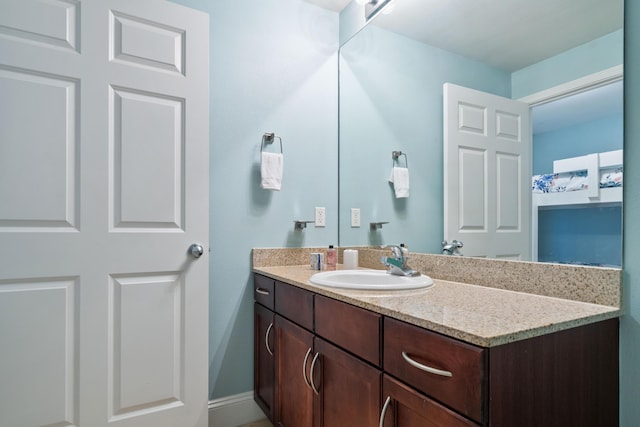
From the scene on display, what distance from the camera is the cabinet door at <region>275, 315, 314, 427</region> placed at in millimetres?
1392

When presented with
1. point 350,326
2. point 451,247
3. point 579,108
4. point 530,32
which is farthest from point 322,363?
point 530,32

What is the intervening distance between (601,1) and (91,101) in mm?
1841

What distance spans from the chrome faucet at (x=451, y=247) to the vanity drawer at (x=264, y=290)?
81 cm

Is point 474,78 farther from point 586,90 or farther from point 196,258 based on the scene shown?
point 196,258

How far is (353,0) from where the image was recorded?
2.16 metres

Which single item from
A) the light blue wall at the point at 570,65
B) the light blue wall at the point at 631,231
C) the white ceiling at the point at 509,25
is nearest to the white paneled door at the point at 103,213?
the white ceiling at the point at 509,25

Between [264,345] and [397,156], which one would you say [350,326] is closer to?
[264,345]

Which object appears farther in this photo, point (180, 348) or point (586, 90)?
point (180, 348)

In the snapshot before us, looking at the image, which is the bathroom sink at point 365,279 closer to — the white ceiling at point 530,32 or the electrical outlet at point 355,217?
the electrical outlet at point 355,217

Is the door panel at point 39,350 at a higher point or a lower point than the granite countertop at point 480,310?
lower

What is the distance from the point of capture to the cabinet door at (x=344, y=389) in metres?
1.04

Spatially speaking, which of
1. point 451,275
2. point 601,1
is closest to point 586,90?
point 601,1

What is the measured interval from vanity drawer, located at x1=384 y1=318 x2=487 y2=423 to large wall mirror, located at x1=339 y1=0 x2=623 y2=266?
596 millimetres

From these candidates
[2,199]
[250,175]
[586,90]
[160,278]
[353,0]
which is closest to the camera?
[586,90]
